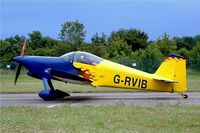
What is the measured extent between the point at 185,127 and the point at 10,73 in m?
41.5

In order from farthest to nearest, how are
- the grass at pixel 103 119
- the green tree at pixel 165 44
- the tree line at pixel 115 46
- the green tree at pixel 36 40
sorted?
the green tree at pixel 36 40 → the green tree at pixel 165 44 → the tree line at pixel 115 46 → the grass at pixel 103 119

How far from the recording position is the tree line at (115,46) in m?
49.3

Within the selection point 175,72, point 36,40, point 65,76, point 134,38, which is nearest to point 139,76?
point 175,72

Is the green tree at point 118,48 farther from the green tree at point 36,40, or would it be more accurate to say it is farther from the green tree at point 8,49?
the green tree at point 36,40

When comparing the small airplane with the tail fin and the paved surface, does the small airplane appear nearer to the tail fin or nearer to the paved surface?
the tail fin

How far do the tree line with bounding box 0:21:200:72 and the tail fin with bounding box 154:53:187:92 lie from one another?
2660 cm

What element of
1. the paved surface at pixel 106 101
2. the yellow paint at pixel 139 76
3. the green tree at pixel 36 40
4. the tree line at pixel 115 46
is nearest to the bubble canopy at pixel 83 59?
the yellow paint at pixel 139 76

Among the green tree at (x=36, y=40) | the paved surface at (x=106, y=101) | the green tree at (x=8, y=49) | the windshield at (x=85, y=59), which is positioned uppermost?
the green tree at (x=36, y=40)

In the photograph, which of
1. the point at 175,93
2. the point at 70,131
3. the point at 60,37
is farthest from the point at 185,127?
the point at 60,37

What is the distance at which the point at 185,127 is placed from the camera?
935 centimetres

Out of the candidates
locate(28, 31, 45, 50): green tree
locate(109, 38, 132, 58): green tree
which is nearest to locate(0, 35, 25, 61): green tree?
locate(28, 31, 45, 50): green tree

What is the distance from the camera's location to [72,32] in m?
71.2

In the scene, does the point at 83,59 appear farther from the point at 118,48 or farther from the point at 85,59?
the point at 118,48

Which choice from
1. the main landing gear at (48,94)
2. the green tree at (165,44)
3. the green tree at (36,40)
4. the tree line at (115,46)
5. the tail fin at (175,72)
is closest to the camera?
the main landing gear at (48,94)
